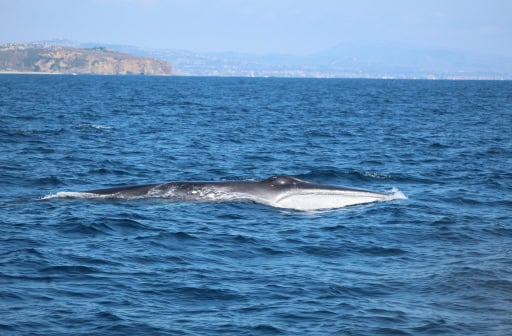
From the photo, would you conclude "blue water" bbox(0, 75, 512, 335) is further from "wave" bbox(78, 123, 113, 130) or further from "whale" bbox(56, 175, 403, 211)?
"wave" bbox(78, 123, 113, 130)

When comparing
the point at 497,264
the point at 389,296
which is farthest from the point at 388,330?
the point at 497,264

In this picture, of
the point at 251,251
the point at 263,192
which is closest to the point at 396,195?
the point at 263,192

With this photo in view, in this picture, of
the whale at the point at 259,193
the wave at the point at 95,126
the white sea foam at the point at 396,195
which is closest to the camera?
the whale at the point at 259,193

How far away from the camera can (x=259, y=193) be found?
22984mm

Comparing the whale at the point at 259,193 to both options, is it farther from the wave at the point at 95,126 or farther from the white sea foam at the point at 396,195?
the wave at the point at 95,126

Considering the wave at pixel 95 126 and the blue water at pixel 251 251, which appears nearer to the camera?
the blue water at pixel 251 251

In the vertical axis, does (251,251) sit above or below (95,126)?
below

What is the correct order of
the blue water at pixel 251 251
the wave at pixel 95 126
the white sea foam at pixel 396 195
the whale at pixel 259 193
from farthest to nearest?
the wave at pixel 95 126
the white sea foam at pixel 396 195
the whale at pixel 259 193
the blue water at pixel 251 251

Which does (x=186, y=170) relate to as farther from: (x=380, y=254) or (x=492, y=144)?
(x=492, y=144)

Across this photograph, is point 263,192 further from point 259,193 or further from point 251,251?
point 251,251

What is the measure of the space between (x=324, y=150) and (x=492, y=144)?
405 inches

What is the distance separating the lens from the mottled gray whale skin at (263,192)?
74.2ft

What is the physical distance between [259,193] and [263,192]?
0.40 feet

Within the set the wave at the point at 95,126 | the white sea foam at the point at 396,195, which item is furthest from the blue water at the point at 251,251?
the wave at the point at 95,126
